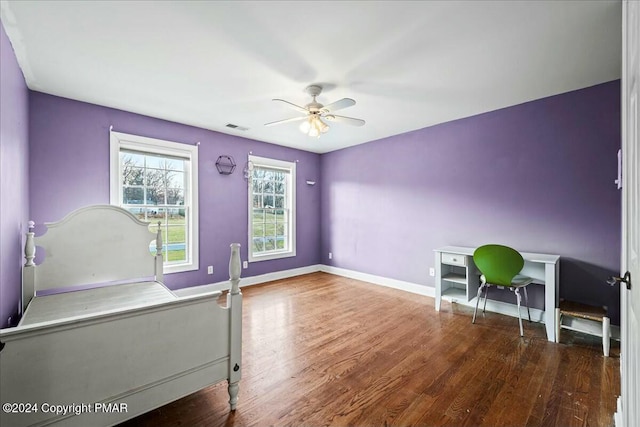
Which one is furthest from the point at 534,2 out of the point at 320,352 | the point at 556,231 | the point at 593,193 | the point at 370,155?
the point at 370,155

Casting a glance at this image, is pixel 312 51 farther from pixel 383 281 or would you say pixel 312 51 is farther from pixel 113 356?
pixel 383 281

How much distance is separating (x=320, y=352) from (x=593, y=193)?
128 inches

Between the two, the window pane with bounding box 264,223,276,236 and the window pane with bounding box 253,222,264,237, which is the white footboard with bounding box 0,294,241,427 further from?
the window pane with bounding box 264,223,276,236

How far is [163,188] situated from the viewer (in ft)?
13.1

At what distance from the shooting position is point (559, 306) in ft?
9.18

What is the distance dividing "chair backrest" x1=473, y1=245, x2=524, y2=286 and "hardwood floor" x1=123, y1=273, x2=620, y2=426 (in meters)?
0.57

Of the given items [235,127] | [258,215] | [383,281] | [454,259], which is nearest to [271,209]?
[258,215]

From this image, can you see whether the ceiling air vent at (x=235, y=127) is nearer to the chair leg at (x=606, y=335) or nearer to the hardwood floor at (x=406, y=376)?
the hardwood floor at (x=406, y=376)

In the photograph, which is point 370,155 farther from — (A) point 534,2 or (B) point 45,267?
(B) point 45,267

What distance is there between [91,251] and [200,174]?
1829mm

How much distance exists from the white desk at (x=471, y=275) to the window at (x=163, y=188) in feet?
11.5

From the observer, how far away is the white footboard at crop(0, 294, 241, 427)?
4.03ft

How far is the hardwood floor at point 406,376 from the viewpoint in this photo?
1.75 m

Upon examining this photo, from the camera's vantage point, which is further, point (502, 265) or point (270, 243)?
point (270, 243)
